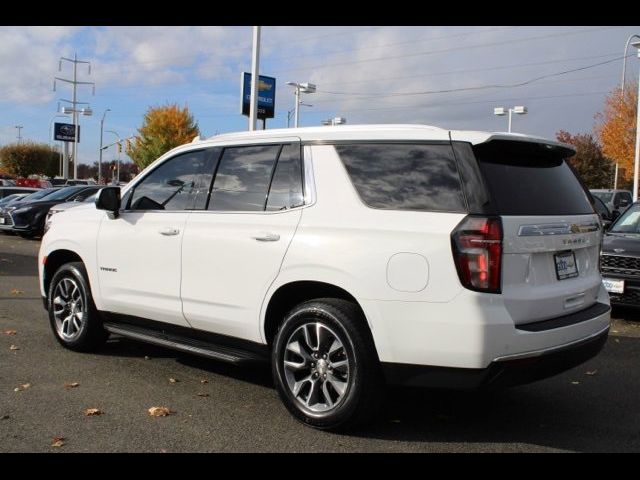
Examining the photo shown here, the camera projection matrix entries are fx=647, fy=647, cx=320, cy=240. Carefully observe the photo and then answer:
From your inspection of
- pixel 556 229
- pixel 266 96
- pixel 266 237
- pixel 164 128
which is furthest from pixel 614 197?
pixel 164 128

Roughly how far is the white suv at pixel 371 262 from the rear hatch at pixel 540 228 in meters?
0.01

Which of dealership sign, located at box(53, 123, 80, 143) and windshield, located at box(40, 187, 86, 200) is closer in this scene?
windshield, located at box(40, 187, 86, 200)

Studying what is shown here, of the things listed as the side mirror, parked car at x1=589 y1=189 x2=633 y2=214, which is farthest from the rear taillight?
parked car at x1=589 y1=189 x2=633 y2=214

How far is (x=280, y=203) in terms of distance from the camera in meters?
4.45

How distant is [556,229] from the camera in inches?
155

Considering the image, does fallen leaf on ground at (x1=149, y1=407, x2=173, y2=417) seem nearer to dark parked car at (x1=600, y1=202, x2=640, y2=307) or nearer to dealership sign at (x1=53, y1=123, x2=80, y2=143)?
dark parked car at (x1=600, y1=202, x2=640, y2=307)

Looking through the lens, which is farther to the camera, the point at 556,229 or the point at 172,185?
the point at 172,185

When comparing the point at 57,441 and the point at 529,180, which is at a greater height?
the point at 529,180

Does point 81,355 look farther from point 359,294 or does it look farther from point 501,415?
point 501,415

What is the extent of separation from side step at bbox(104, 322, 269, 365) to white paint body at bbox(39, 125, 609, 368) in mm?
132

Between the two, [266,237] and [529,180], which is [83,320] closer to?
[266,237]

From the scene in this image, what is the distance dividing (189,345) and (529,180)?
8.86 feet

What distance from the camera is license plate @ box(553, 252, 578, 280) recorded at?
396 cm

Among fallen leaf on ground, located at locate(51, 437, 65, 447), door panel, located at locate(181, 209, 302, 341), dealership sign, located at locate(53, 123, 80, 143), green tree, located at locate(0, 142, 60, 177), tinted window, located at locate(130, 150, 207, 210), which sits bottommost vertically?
fallen leaf on ground, located at locate(51, 437, 65, 447)
